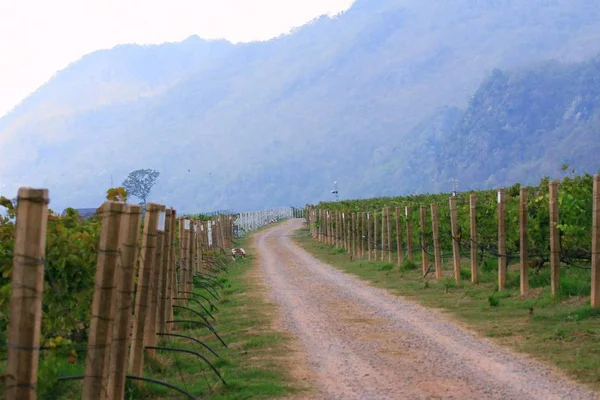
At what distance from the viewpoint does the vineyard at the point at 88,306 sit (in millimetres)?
5055

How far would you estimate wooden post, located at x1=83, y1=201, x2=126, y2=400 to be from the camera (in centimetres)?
638

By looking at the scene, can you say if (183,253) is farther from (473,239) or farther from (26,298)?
(26,298)

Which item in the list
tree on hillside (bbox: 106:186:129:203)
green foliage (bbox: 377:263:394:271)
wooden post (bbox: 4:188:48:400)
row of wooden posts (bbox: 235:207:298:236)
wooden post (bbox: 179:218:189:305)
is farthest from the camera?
row of wooden posts (bbox: 235:207:298:236)

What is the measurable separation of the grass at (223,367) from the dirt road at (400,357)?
0.40 meters

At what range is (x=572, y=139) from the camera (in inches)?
7047

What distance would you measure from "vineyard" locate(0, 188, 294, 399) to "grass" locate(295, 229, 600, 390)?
12.0ft

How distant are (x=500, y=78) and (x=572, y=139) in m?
23.4

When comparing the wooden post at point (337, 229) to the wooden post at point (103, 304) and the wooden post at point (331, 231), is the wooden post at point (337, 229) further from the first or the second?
the wooden post at point (103, 304)

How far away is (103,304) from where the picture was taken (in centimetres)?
643

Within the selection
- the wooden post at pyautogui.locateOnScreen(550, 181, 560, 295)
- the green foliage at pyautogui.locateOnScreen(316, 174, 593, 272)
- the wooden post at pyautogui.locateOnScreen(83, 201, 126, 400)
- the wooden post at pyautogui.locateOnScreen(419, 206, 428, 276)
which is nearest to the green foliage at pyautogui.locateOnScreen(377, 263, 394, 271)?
the green foliage at pyautogui.locateOnScreen(316, 174, 593, 272)

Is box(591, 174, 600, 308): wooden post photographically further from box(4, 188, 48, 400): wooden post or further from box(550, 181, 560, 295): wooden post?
box(4, 188, 48, 400): wooden post

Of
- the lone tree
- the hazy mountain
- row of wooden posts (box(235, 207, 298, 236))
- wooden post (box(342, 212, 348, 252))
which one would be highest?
the hazy mountain

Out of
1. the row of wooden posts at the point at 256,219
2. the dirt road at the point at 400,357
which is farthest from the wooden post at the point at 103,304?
the row of wooden posts at the point at 256,219

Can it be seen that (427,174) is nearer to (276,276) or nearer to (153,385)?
(276,276)
